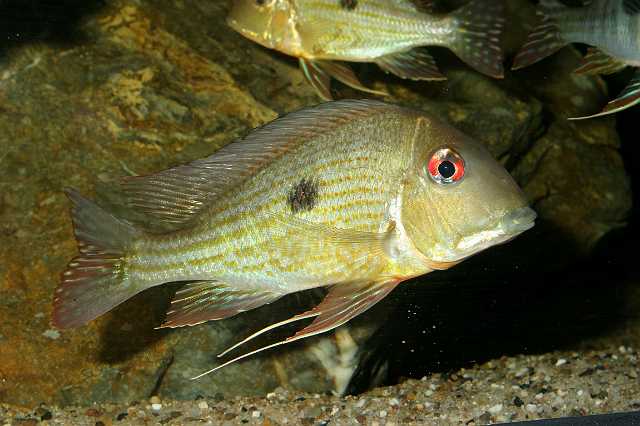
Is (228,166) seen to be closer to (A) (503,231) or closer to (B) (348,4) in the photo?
(A) (503,231)

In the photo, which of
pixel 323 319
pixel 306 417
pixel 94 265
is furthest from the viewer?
pixel 306 417

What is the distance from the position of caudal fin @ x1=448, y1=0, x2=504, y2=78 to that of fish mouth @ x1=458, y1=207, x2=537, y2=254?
1.46 m

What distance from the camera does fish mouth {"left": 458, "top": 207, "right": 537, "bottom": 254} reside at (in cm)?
206

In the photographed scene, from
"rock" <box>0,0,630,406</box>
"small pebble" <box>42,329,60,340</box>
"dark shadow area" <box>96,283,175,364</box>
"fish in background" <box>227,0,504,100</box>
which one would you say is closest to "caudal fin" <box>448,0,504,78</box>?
"fish in background" <box>227,0,504,100</box>

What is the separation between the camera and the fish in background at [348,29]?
3.25 meters

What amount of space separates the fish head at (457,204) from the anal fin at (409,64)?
116 centimetres

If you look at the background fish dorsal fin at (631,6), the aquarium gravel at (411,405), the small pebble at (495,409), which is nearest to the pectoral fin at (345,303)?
the aquarium gravel at (411,405)

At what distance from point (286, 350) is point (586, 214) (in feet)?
7.83

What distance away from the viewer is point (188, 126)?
3207mm

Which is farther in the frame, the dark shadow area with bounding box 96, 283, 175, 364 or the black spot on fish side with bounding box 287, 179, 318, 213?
the dark shadow area with bounding box 96, 283, 175, 364

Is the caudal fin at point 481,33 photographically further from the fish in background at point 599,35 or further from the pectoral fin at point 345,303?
the pectoral fin at point 345,303

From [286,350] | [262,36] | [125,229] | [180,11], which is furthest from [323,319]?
[180,11]

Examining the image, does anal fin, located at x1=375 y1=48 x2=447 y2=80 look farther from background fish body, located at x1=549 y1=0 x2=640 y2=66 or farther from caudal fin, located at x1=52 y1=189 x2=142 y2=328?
caudal fin, located at x1=52 y1=189 x2=142 y2=328

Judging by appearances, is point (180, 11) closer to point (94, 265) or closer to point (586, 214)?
point (94, 265)
